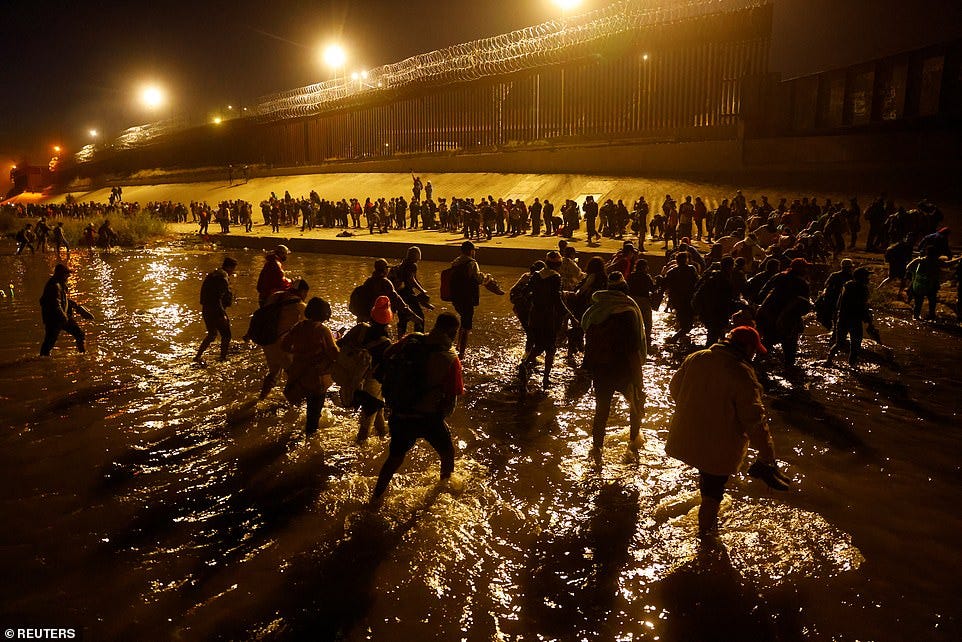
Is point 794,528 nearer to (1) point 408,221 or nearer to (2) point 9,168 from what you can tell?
(1) point 408,221

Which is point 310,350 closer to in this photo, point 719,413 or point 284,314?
point 284,314

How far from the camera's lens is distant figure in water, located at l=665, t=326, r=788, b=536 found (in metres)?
3.79

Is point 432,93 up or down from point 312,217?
up

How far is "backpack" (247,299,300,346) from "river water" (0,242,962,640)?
3.03 feet

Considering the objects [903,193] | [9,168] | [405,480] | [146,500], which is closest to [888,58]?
[903,193]

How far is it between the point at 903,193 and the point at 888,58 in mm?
5094

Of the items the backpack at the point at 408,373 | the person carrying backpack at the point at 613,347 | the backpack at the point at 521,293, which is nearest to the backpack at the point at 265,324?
the backpack at the point at 408,373

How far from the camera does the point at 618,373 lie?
5.29 m

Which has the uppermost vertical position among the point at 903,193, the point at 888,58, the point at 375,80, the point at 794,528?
the point at 375,80

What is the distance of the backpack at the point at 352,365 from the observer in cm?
530

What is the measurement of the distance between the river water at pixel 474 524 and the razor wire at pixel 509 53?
2502 cm

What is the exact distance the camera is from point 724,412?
3848 millimetres

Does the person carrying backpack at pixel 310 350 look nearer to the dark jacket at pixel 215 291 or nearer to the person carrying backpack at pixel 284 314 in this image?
the person carrying backpack at pixel 284 314

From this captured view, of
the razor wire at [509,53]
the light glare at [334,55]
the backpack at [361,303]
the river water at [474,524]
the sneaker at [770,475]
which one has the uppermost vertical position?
the light glare at [334,55]
